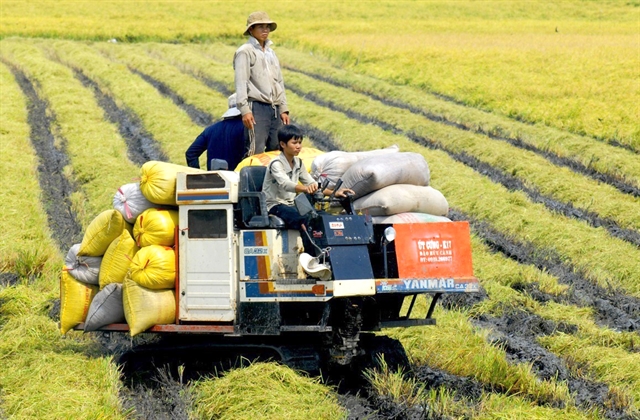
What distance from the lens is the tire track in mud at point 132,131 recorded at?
16594 millimetres

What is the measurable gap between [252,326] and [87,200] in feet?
22.4

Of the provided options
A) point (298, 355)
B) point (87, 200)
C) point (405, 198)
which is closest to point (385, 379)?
point (298, 355)

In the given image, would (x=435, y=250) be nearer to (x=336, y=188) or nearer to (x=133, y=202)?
(x=336, y=188)

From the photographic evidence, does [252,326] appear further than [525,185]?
No

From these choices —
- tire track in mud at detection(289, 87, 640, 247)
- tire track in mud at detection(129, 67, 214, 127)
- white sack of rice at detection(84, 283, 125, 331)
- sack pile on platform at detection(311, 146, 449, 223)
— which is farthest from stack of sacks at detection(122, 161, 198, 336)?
tire track in mud at detection(129, 67, 214, 127)

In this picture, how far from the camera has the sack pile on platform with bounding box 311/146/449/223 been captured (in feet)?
24.1

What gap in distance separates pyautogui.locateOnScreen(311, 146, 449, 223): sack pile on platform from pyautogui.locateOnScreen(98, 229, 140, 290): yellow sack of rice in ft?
5.39

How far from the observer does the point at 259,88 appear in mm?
9344

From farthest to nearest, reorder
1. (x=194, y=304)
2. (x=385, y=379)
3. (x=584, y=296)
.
→ (x=584, y=296) < (x=194, y=304) < (x=385, y=379)

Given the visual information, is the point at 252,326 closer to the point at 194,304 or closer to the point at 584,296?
the point at 194,304

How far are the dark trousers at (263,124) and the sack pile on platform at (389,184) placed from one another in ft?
5.16

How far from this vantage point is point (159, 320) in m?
7.21

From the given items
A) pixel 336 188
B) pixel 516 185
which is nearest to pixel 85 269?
pixel 336 188

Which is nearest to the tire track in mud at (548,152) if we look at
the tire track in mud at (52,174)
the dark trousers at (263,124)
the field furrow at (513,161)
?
the field furrow at (513,161)
